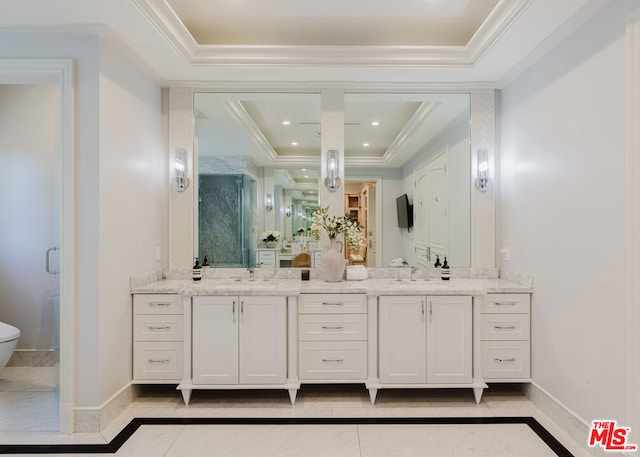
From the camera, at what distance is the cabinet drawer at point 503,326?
8.89 ft

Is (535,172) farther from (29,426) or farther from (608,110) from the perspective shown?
(29,426)

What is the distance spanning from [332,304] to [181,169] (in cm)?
182

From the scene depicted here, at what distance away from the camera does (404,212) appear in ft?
10.8

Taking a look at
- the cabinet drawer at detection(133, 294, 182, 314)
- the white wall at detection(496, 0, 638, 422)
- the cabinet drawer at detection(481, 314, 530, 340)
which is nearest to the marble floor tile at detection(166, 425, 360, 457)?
the cabinet drawer at detection(133, 294, 182, 314)

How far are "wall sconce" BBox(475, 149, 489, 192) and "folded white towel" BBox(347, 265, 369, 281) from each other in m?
1.30

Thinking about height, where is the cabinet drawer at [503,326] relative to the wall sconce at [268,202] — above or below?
below

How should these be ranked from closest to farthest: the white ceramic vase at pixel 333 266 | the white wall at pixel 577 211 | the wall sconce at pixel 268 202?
the white wall at pixel 577 211, the white ceramic vase at pixel 333 266, the wall sconce at pixel 268 202

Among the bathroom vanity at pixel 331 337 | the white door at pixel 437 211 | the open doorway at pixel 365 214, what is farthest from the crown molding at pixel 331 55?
the bathroom vanity at pixel 331 337

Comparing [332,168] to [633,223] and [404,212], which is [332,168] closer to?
[404,212]

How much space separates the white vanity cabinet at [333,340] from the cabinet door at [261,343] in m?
0.15

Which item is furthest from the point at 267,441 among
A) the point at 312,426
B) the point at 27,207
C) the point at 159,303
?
the point at 27,207

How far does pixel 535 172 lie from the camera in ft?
8.66

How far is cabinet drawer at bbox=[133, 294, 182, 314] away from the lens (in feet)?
8.88

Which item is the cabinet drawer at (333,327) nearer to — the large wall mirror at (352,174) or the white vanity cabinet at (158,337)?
the large wall mirror at (352,174)
